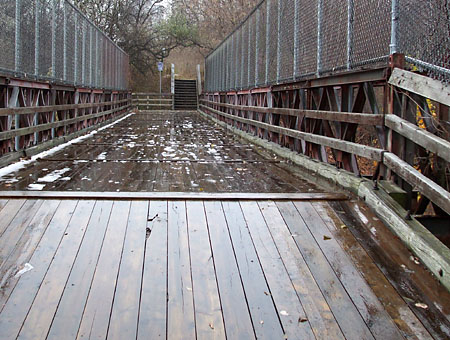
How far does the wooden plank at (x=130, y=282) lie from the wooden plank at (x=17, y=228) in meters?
0.79

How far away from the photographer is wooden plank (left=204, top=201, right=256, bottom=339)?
2.73m

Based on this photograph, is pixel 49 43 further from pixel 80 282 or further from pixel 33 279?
pixel 80 282

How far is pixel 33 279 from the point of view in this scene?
3168 mm

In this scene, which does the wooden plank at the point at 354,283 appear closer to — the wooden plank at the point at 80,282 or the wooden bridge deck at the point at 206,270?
the wooden bridge deck at the point at 206,270

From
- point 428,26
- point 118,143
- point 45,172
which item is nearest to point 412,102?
point 428,26

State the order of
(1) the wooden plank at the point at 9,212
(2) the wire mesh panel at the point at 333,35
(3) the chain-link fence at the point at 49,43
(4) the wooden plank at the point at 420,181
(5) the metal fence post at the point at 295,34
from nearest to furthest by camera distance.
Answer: (4) the wooden plank at the point at 420,181 < (1) the wooden plank at the point at 9,212 < (2) the wire mesh panel at the point at 333,35 < (3) the chain-link fence at the point at 49,43 < (5) the metal fence post at the point at 295,34

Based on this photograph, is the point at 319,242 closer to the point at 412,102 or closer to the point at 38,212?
the point at 412,102

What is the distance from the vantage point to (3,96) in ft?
21.4

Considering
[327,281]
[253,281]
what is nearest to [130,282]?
[253,281]

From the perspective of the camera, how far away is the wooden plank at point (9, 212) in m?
3.95

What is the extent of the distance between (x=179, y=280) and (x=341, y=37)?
3.87 metres

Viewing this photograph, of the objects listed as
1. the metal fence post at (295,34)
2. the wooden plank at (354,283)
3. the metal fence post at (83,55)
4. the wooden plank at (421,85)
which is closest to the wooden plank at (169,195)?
the wooden plank at (354,283)

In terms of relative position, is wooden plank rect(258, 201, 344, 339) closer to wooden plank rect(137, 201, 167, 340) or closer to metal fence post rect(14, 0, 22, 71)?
wooden plank rect(137, 201, 167, 340)

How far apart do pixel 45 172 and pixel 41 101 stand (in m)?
3.02
